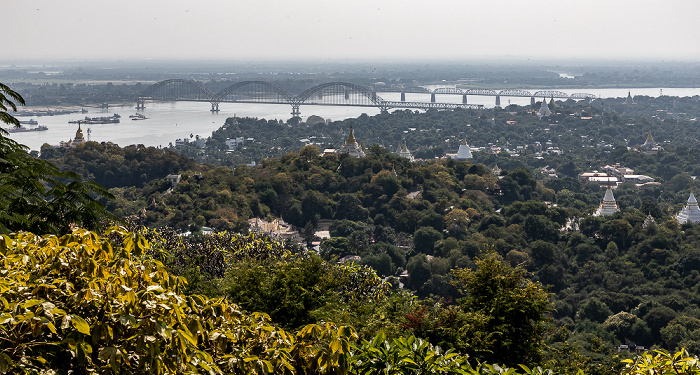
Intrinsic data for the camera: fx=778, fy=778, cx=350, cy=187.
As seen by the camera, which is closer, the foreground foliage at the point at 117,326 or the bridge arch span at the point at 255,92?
the foreground foliage at the point at 117,326

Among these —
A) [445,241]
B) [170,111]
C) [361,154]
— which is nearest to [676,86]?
[170,111]

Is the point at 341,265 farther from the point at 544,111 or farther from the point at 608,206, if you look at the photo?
the point at 544,111

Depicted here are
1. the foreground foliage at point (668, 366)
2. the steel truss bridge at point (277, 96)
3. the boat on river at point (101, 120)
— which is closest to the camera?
the foreground foliage at point (668, 366)

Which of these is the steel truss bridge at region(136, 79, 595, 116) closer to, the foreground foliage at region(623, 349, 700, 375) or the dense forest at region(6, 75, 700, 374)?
the dense forest at region(6, 75, 700, 374)

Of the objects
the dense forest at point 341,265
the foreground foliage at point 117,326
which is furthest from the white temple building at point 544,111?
the foreground foliage at point 117,326

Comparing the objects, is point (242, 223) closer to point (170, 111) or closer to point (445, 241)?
point (445, 241)

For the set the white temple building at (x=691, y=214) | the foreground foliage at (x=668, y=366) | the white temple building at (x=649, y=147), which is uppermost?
the foreground foliage at (x=668, y=366)

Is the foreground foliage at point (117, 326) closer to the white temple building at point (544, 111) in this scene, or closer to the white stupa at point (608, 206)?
the white stupa at point (608, 206)

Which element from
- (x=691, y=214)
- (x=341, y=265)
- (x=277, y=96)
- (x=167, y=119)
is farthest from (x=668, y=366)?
(x=277, y=96)

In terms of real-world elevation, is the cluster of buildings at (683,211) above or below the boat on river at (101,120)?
below
